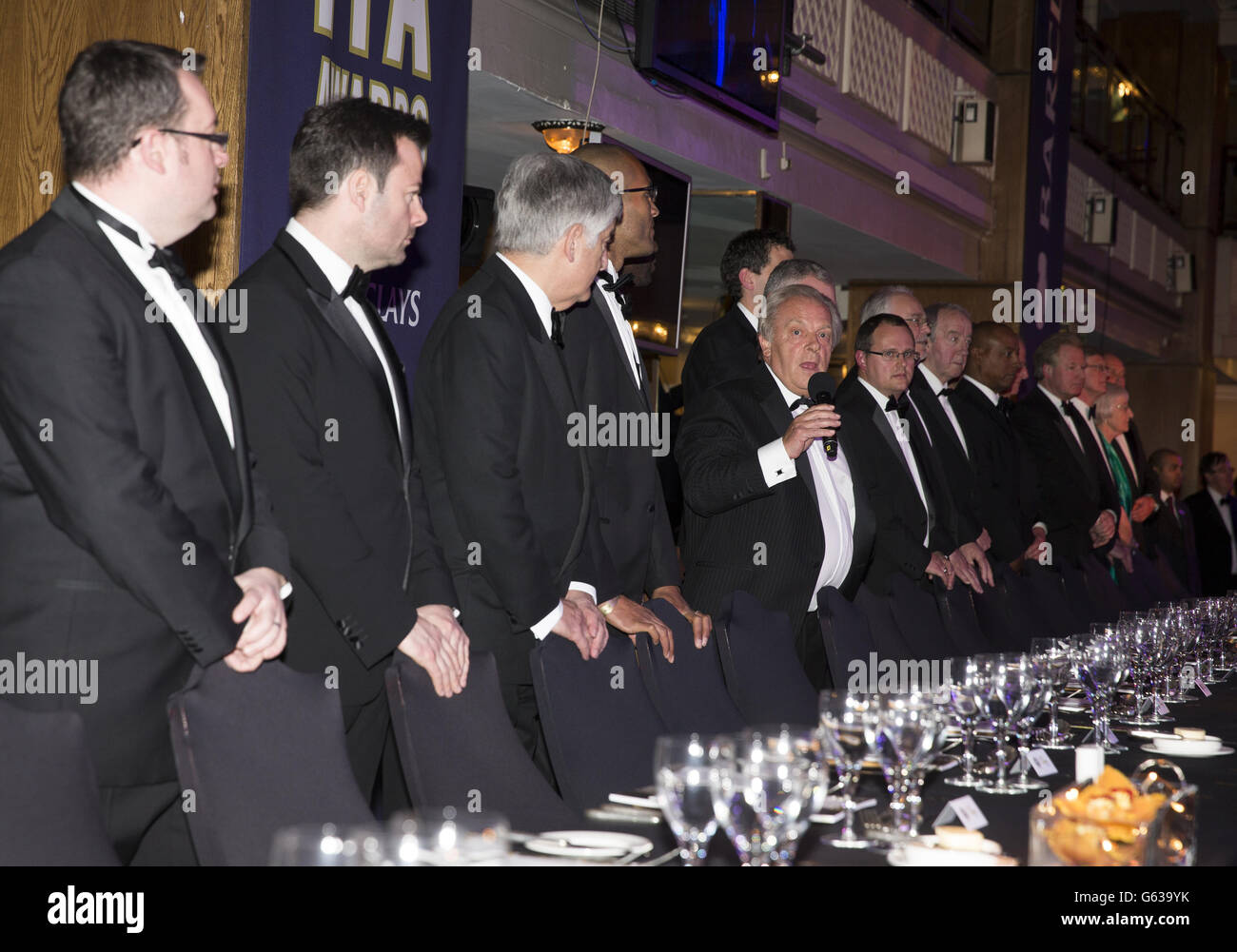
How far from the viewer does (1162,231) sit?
16078 millimetres

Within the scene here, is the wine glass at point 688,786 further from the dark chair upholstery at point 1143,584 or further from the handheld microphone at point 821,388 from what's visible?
the dark chair upholstery at point 1143,584

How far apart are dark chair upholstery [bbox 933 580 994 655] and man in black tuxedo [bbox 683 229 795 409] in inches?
38.5

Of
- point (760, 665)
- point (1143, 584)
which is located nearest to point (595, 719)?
point (760, 665)

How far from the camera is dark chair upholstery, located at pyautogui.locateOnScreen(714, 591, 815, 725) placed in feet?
10.8

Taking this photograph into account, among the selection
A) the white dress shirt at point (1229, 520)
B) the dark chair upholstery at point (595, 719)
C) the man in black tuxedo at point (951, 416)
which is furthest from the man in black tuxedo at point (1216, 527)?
the dark chair upholstery at point (595, 719)

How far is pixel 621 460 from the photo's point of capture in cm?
352

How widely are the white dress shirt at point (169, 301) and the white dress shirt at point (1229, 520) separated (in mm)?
10640

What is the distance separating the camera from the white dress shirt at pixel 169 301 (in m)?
2.24

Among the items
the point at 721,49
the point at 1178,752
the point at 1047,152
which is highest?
the point at 1047,152

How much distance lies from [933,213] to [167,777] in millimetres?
8388

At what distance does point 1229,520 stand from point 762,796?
37.2 ft

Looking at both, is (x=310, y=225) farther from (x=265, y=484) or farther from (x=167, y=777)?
(x=167, y=777)

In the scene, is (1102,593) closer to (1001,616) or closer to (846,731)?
(1001,616)
